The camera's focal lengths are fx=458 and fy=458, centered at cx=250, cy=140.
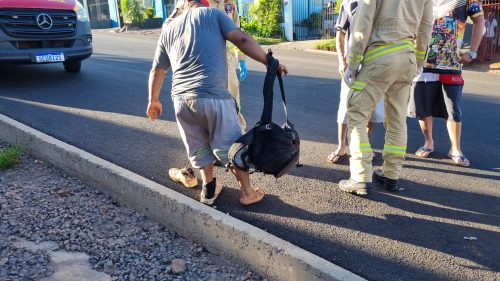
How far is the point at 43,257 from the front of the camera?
3.20 meters

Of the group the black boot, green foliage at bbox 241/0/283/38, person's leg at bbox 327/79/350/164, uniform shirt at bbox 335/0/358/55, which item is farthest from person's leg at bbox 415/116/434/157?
green foliage at bbox 241/0/283/38

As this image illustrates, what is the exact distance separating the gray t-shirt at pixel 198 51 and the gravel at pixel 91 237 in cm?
113

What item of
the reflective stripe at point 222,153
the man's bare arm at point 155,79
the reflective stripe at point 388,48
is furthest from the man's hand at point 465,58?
the man's bare arm at point 155,79

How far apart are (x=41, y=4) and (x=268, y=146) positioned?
22.8 feet

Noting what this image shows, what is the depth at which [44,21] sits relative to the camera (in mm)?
8359

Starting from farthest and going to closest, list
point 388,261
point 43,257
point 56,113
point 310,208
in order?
point 56,113 → point 310,208 → point 43,257 → point 388,261

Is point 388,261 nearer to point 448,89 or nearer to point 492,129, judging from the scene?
point 448,89

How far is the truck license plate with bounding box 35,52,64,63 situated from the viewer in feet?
27.3

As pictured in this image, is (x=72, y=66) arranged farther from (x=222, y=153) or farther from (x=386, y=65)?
(x=386, y=65)

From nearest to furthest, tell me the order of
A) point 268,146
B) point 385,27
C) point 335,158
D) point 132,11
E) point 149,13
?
point 268,146
point 385,27
point 335,158
point 132,11
point 149,13

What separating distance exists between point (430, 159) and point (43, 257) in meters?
3.69

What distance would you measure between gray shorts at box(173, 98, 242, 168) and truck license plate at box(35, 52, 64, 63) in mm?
5878

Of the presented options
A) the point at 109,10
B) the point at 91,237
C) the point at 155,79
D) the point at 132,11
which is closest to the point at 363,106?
the point at 155,79

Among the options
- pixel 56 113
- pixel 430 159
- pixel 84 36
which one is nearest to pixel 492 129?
pixel 430 159
